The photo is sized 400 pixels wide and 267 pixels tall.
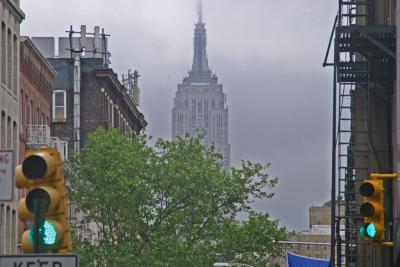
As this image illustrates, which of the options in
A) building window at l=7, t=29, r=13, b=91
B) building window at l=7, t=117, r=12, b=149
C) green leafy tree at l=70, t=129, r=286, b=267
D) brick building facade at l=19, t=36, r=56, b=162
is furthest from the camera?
green leafy tree at l=70, t=129, r=286, b=267

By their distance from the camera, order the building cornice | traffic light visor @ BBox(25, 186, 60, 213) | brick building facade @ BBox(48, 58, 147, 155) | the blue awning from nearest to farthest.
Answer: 1. traffic light visor @ BBox(25, 186, 60, 213)
2. the blue awning
3. the building cornice
4. brick building facade @ BBox(48, 58, 147, 155)

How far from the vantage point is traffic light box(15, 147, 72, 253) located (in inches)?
688

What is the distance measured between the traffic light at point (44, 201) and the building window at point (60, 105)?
3441 inches

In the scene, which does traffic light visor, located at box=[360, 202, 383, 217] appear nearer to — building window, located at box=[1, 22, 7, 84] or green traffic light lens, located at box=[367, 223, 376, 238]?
green traffic light lens, located at box=[367, 223, 376, 238]

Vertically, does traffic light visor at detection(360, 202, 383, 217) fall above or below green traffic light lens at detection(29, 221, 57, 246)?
above

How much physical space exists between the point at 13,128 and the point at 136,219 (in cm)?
1541

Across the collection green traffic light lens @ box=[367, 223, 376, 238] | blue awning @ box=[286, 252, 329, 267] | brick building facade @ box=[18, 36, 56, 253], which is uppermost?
brick building facade @ box=[18, 36, 56, 253]

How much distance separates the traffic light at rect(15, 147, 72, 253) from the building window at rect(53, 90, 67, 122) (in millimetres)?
87391

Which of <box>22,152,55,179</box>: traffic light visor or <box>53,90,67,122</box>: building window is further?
<box>53,90,67,122</box>: building window

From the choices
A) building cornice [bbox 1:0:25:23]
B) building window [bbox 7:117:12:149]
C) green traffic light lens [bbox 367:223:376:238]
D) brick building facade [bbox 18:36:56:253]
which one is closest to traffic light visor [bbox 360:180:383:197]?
green traffic light lens [bbox 367:223:376:238]

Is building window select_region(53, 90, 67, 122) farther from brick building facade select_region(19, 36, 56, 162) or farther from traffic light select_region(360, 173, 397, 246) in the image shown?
traffic light select_region(360, 173, 397, 246)

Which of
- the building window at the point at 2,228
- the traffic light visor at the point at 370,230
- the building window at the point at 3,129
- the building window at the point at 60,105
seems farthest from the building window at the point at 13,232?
the traffic light visor at the point at 370,230

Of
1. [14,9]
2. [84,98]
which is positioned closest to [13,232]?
[14,9]

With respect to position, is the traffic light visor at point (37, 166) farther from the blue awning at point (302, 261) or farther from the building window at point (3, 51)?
the building window at point (3, 51)
